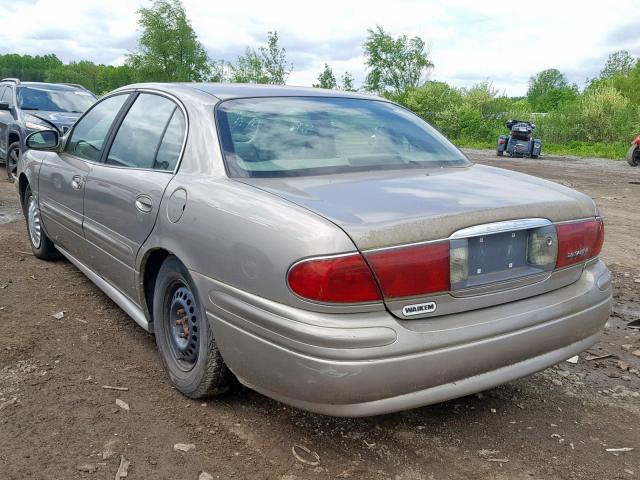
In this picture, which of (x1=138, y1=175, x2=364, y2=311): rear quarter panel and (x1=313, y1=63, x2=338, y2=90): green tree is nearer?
(x1=138, y1=175, x2=364, y2=311): rear quarter panel

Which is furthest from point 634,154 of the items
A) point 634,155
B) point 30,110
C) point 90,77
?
point 90,77

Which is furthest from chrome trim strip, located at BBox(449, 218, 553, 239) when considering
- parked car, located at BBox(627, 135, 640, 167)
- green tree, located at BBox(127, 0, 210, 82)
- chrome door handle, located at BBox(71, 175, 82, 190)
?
green tree, located at BBox(127, 0, 210, 82)

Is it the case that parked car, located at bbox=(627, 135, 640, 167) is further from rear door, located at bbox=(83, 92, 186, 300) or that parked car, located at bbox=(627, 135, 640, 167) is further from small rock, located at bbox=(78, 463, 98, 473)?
small rock, located at bbox=(78, 463, 98, 473)

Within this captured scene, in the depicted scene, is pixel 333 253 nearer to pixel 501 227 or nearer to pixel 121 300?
pixel 501 227

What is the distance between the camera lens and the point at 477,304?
2.37m

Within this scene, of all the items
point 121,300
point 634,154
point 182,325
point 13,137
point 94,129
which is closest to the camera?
point 182,325

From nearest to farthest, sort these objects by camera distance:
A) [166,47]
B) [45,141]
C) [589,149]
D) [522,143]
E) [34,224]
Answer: [45,141], [34,224], [522,143], [589,149], [166,47]

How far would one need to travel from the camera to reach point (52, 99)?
11.3m

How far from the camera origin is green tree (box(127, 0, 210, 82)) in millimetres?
53500

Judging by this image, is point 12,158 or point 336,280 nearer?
point 336,280

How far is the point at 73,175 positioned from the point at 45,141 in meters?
0.65

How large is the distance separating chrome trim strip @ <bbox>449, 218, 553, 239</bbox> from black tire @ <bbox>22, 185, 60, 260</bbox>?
400cm

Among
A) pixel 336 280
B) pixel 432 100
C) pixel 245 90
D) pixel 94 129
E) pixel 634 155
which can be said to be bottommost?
pixel 634 155

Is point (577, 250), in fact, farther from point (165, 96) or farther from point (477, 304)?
point (165, 96)
